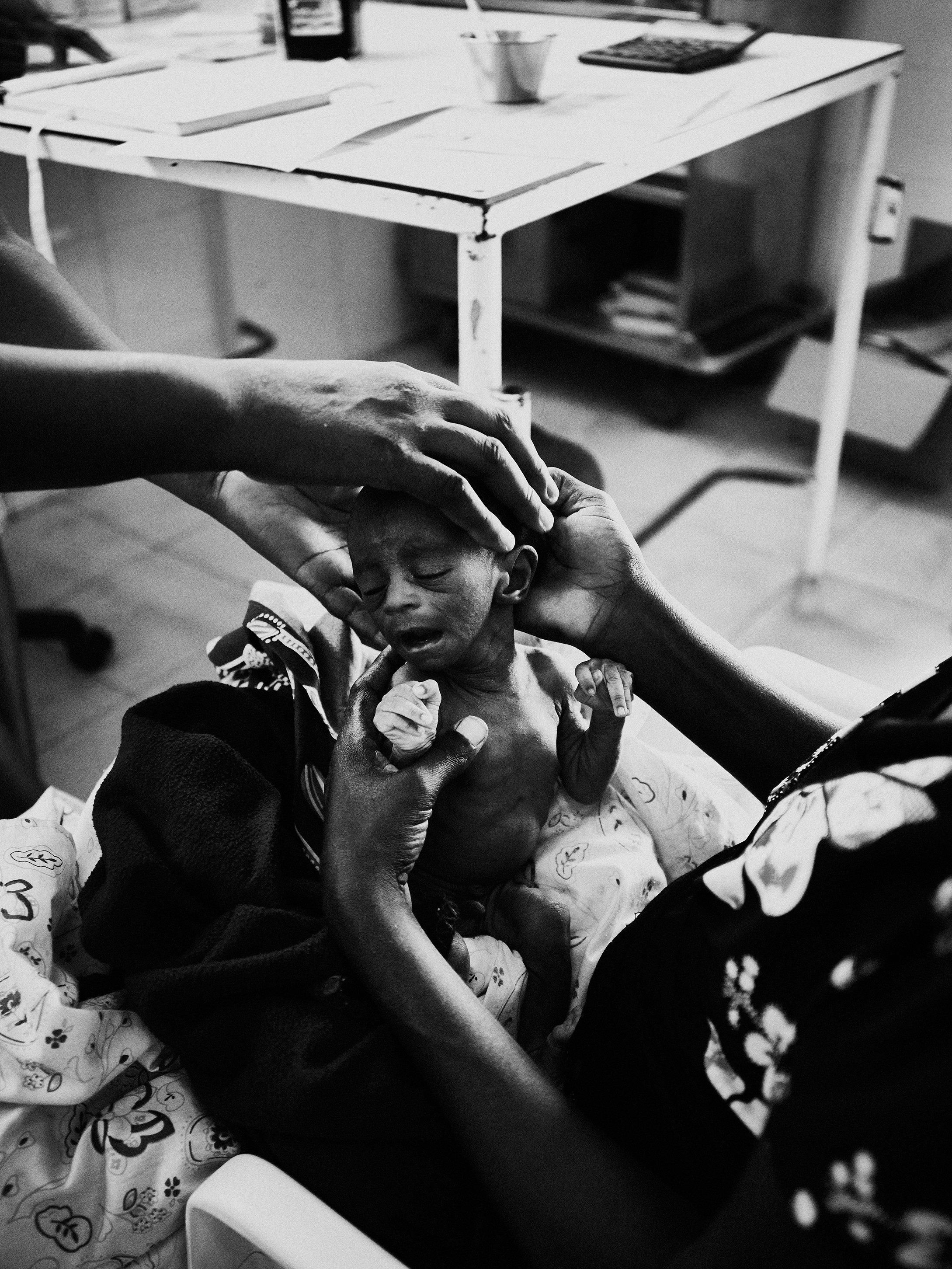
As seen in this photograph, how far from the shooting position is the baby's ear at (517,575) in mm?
1021

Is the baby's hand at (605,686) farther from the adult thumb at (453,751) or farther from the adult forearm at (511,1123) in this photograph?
the adult forearm at (511,1123)

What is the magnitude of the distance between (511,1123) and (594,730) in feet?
1.48

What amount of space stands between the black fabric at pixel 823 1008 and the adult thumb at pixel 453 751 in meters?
0.24

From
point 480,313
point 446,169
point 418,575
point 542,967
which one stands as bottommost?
point 542,967

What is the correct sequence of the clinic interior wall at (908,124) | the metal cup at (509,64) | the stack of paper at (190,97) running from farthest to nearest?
1. the clinic interior wall at (908,124)
2. the metal cup at (509,64)
3. the stack of paper at (190,97)

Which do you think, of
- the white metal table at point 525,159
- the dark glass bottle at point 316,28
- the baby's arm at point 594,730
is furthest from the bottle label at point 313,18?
the baby's arm at point 594,730

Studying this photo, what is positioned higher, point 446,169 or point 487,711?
point 446,169

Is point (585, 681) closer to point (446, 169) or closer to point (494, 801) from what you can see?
point (494, 801)

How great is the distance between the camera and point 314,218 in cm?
330

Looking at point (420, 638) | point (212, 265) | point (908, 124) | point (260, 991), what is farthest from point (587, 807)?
point (908, 124)

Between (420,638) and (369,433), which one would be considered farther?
(420,638)

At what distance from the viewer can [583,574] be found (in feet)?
3.42

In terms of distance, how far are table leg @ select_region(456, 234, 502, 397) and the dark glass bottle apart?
958 millimetres

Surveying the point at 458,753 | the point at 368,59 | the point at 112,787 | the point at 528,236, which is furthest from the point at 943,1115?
the point at 528,236
